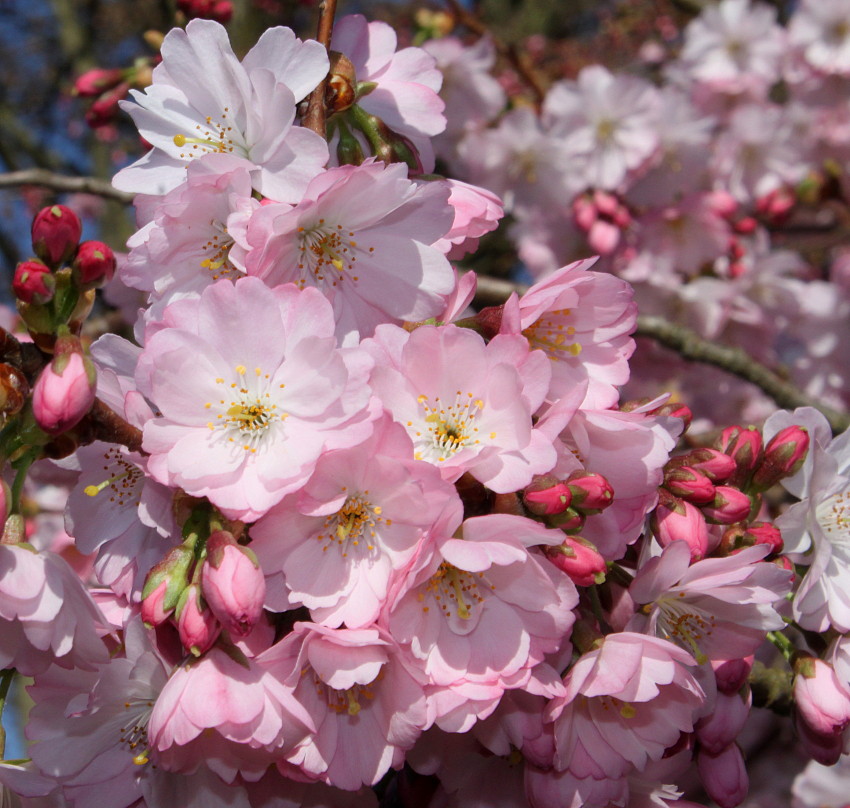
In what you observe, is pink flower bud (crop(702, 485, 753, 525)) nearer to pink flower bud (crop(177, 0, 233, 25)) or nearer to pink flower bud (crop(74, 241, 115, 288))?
pink flower bud (crop(74, 241, 115, 288))

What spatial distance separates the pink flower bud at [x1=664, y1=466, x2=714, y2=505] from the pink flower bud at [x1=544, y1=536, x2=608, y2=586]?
0.21 metres

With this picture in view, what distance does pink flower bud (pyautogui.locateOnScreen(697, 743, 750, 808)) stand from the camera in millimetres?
1382

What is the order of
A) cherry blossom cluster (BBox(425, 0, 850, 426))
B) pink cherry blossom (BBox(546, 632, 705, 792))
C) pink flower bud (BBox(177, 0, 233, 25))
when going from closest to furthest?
pink cherry blossom (BBox(546, 632, 705, 792)), pink flower bud (BBox(177, 0, 233, 25)), cherry blossom cluster (BBox(425, 0, 850, 426))

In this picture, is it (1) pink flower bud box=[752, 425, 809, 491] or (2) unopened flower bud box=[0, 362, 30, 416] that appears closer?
(2) unopened flower bud box=[0, 362, 30, 416]

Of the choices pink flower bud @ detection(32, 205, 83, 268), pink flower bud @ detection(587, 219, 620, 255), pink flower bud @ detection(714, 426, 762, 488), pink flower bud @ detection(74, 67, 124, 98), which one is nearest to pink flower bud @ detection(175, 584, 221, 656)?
pink flower bud @ detection(32, 205, 83, 268)

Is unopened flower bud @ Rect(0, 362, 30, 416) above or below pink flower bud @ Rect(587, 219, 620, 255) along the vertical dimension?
above

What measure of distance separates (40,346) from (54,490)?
2.81m

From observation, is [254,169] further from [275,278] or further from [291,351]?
[291,351]

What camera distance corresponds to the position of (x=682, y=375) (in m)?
3.63

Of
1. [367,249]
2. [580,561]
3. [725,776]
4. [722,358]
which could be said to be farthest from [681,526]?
[722,358]

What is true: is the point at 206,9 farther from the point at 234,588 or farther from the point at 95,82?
the point at 234,588

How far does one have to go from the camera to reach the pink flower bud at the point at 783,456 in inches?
56.4

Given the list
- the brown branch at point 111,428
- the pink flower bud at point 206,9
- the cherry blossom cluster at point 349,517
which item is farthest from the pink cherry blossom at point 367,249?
the pink flower bud at point 206,9

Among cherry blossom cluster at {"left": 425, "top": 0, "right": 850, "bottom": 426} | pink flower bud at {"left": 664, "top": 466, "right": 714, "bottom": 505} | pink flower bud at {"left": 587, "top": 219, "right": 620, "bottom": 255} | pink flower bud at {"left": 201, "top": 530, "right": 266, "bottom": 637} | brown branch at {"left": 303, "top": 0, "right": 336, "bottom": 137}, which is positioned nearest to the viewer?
pink flower bud at {"left": 201, "top": 530, "right": 266, "bottom": 637}
